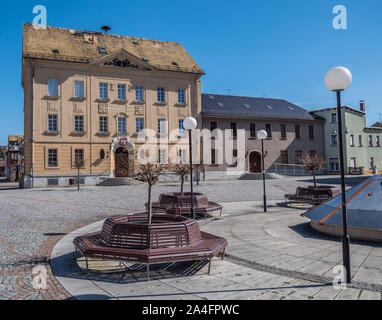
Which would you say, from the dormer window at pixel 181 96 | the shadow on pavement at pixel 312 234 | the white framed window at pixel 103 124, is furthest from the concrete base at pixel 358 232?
the dormer window at pixel 181 96

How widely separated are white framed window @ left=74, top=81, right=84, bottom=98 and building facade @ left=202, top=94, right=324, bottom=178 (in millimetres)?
12897

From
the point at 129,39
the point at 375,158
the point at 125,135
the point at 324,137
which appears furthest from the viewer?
the point at 375,158

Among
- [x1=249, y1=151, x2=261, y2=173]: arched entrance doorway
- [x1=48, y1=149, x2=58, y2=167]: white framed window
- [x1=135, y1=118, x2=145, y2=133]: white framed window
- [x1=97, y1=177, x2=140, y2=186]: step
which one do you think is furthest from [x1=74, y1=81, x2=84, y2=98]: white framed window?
[x1=249, y1=151, x2=261, y2=173]: arched entrance doorway

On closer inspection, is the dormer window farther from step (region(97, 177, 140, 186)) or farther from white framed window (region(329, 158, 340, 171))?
white framed window (region(329, 158, 340, 171))

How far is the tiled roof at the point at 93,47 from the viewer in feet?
98.0

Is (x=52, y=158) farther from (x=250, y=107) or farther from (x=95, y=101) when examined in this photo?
(x=250, y=107)

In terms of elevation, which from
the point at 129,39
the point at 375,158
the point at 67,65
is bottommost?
the point at 375,158

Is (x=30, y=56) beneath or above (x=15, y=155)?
above

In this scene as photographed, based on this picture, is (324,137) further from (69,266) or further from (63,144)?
(69,266)

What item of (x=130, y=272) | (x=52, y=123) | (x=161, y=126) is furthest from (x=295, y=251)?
(x=161, y=126)

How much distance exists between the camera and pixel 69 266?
5848 mm

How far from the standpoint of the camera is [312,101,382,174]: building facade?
42.9 metres
